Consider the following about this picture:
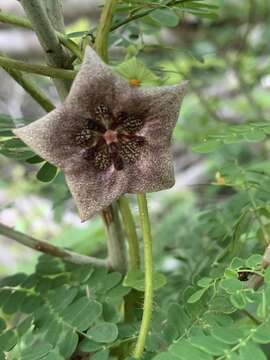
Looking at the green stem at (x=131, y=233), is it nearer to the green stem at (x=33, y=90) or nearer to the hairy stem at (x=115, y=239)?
A: the hairy stem at (x=115, y=239)

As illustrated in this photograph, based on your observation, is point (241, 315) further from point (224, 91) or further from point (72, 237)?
point (224, 91)

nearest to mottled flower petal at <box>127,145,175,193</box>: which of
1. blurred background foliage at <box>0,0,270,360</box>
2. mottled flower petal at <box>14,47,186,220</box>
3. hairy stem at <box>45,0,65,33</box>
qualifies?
mottled flower petal at <box>14,47,186,220</box>

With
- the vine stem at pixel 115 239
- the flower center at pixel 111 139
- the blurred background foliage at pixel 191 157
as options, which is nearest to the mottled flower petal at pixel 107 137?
the flower center at pixel 111 139

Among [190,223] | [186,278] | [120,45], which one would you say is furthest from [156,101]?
[190,223]

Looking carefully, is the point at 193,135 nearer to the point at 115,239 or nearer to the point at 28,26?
the point at 115,239

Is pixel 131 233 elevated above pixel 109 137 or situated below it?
below

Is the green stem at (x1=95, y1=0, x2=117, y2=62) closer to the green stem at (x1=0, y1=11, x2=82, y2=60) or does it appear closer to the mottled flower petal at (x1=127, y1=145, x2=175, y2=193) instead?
the green stem at (x1=0, y1=11, x2=82, y2=60)

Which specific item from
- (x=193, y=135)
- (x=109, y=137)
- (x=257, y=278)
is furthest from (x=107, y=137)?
(x=193, y=135)
